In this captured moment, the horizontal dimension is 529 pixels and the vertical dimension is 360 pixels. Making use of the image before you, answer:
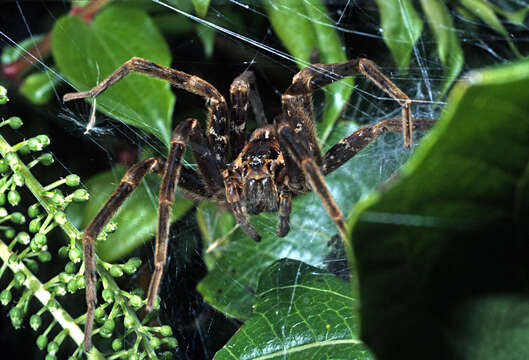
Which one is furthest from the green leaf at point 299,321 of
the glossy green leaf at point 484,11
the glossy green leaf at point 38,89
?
the glossy green leaf at point 484,11

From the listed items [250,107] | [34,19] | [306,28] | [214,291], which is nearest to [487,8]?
[306,28]

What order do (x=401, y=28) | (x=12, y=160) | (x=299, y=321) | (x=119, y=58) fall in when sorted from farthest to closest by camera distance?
(x=401, y=28), (x=119, y=58), (x=299, y=321), (x=12, y=160)

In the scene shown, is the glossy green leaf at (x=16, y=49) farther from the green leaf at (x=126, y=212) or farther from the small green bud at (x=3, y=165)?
the small green bud at (x=3, y=165)

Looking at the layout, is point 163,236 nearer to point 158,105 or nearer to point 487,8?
point 158,105

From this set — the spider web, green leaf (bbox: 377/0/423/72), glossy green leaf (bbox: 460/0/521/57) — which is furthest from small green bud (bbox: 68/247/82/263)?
glossy green leaf (bbox: 460/0/521/57)

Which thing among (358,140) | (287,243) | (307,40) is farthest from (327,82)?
(287,243)

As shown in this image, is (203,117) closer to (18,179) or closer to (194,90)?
(194,90)
